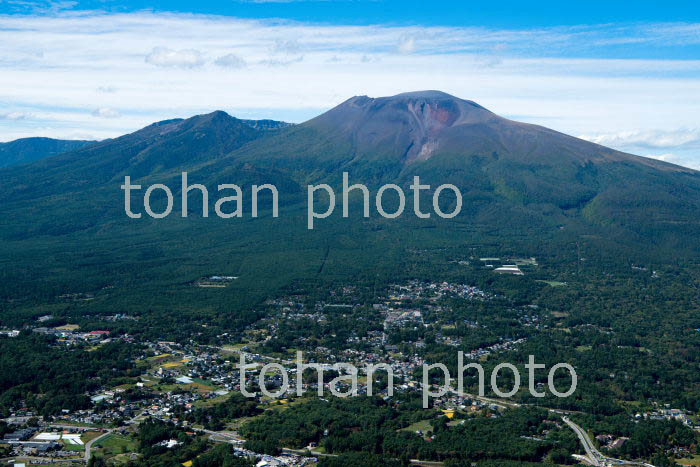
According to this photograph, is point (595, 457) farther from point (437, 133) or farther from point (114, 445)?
point (437, 133)

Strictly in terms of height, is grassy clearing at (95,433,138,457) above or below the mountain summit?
below

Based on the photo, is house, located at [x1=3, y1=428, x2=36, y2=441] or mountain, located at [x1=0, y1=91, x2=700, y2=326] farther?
mountain, located at [x1=0, y1=91, x2=700, y2=326]

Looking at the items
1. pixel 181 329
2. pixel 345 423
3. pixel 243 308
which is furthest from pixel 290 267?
pixel 345 423

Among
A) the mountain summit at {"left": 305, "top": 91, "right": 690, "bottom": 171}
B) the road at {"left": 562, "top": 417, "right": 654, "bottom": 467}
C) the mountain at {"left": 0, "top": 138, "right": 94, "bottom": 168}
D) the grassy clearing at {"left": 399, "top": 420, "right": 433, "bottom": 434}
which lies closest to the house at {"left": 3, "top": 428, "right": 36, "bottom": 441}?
the grassy clearing at {"left": 399, "top": 420, "right": 433, "bottom": 434}

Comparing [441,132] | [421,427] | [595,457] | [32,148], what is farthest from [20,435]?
[32,148]

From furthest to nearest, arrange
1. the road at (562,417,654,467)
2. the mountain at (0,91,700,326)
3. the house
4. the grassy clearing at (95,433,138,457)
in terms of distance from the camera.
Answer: the mountain at (0,91,700,326) → the house → the grassy clearing at (95,433,138,457) → the road at (562,417,654,467)

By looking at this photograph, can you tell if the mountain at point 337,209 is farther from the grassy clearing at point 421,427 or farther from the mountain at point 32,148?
the mountain at point 32,148

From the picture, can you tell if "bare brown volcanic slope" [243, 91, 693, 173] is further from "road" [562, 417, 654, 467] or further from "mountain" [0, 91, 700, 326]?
"road" [562, 417, 654, 467]

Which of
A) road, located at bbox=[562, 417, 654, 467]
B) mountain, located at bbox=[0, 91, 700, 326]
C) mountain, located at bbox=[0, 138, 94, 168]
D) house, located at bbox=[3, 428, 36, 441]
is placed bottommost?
road, located at bbox=[562, 417, 654, 467]
